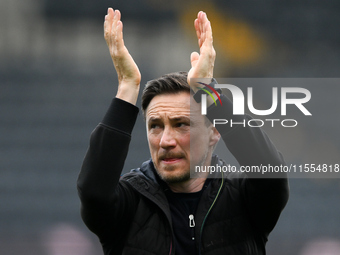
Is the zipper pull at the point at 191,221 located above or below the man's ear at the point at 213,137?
below

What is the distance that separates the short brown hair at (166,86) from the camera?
2.32 metres

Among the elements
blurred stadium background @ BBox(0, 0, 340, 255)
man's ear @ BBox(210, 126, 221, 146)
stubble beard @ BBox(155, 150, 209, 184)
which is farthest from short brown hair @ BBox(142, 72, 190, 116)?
blurred stadium background @ BBox(0, 0, 340, 255)

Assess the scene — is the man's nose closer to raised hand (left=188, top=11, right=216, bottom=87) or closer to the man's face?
the man's face

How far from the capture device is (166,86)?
7.68ft

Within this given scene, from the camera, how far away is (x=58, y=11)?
24.4 ft

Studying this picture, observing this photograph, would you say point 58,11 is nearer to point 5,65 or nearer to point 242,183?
point 5,65

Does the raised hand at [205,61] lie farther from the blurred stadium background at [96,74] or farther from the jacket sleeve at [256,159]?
the blurred stadium background at [96,74]

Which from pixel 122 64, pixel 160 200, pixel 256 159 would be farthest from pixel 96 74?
pixel 256 159

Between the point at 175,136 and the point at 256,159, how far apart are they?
1.16 feet

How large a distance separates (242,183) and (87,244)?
4.34 meters

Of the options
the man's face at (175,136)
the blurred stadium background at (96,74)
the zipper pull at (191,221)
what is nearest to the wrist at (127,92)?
the man's face at (175,136)

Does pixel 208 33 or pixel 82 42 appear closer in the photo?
pixel 208 33

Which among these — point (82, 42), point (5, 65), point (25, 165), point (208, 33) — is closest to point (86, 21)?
point (82, 42)

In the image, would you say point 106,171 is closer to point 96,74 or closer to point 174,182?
point 174,182
